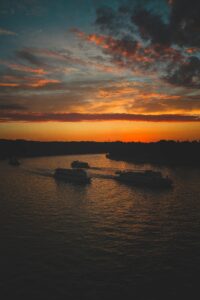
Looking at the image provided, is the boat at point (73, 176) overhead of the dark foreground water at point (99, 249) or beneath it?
overhead

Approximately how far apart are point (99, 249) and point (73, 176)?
223 feet

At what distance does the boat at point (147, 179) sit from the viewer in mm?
89012

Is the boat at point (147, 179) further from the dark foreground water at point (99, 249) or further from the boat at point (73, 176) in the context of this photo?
the dark foreground water at point (99, 249)

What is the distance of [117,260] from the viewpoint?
32.1 m

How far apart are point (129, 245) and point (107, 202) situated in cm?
3044

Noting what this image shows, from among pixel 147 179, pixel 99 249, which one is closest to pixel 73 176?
pixel 147 179

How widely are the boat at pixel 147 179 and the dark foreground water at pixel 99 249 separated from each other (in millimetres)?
21050

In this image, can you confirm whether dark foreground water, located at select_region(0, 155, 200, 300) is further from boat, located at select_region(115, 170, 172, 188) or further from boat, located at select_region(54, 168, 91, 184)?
boat, located at select_region(54, 168, 91, 184)

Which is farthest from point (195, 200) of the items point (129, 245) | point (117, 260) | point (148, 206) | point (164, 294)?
point (164, 294)

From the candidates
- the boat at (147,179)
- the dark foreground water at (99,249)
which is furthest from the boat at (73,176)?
the dark foreground water at (99,249)

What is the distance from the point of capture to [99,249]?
35.3 metres

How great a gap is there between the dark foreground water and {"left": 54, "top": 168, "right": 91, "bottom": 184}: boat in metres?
29.8

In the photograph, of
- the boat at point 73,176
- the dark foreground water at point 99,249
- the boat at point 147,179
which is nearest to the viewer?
the dark foreground water at point 99,249

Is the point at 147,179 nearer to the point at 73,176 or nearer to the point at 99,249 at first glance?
the point at 73,176
